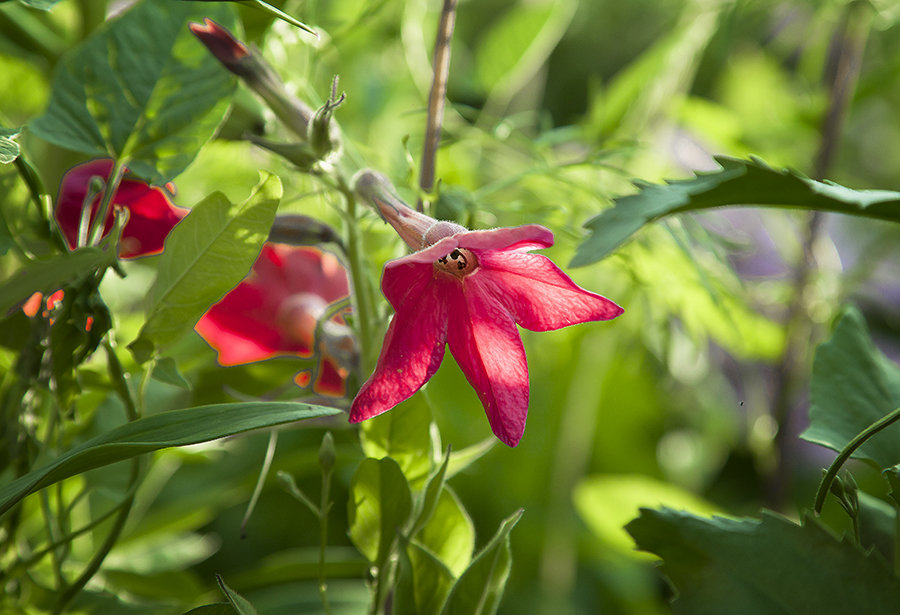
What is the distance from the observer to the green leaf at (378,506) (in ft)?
0.73

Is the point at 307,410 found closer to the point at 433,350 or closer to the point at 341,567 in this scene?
the point at 433,350

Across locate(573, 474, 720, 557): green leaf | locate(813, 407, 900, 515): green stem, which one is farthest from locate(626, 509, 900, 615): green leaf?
locate(573, 474, 720, 557): green leaf

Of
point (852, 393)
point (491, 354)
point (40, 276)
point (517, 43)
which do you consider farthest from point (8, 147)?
point (517, 43)

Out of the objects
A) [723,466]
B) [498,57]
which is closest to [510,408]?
[498,57]

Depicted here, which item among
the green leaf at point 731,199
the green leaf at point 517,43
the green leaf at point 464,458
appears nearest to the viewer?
the green leaf at point 731,199

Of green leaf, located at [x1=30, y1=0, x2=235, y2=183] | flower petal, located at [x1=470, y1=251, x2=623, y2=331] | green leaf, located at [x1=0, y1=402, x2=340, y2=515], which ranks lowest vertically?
green leaf, located at [x1=0, y1=402, x2=340, y2=515]

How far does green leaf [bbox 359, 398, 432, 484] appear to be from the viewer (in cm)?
24

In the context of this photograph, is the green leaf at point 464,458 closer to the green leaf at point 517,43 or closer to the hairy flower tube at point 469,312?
the hairy flower tube at point 469,312

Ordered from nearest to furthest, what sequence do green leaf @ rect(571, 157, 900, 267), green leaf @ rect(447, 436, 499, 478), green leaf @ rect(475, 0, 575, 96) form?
green leaf @ rect(571, 157, 900, 267), green leaf @ rect(447, 436, 499, 478), green leaf @ rect(475, 0, 575, 96)

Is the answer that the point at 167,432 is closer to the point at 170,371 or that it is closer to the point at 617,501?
the point at 170,371

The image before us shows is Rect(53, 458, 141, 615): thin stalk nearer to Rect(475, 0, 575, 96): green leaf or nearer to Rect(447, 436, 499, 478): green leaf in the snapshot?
Rect(447, 436, 499, 478): green leaf

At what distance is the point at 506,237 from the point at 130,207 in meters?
0.17

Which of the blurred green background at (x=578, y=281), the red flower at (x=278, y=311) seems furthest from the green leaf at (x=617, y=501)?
the red flower at (x=278, y=311)

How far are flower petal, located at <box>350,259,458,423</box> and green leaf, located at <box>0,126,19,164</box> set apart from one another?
0.30ft
